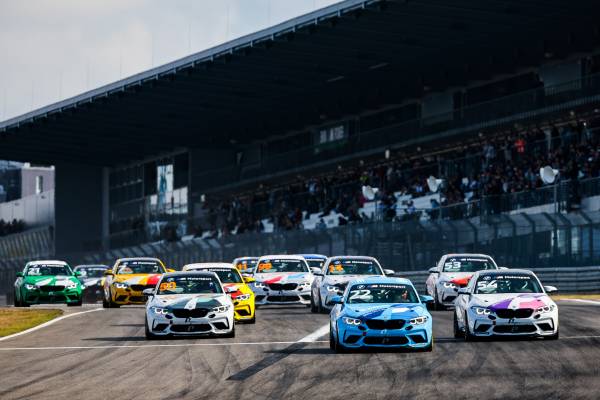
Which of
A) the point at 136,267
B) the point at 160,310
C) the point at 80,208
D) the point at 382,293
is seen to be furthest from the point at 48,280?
the point at 80,208

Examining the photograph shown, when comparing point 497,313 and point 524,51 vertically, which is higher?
point 524,51

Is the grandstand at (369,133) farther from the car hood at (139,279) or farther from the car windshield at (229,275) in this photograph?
the car windshield at (229,275)

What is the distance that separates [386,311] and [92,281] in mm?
30072

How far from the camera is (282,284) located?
3278 centimetres

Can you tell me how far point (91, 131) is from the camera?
76250 mm

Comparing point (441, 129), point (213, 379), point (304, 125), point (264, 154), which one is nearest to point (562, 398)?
point (213, 379)

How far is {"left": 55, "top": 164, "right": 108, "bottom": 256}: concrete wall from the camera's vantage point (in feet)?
296

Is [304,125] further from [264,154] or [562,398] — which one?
[562,398]

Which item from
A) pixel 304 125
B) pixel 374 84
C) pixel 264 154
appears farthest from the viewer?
pixel 264 154

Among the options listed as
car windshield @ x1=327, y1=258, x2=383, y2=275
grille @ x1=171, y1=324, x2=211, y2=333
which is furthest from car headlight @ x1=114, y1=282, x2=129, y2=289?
grille @ x1=171, y1=324, x2=211, y2=333

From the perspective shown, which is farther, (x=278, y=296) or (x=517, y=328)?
(x=278, y=296)

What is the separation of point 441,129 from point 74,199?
40.5 meters

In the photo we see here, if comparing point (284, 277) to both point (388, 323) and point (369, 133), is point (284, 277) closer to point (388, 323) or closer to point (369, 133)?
point (388, 323)

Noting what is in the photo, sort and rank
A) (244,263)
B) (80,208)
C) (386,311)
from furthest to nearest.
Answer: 1. (80,208)
2. (244,263)
3. (386,311)
